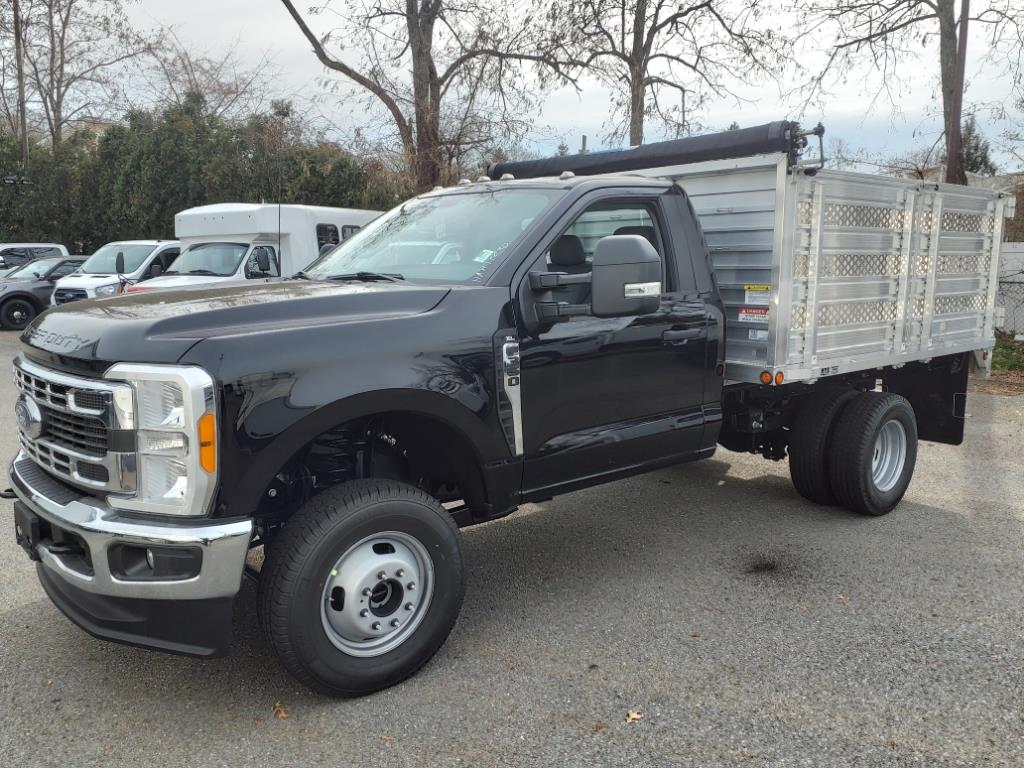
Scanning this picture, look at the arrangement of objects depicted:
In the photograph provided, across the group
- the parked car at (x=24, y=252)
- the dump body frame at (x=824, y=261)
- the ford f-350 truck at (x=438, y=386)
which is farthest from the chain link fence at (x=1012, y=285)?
the parked car at (x=24, y=252)

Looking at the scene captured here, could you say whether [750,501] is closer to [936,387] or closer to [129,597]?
[936,387]

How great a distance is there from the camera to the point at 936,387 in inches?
269

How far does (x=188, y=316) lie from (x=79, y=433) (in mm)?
584

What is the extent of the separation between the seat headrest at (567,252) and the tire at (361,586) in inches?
56.1

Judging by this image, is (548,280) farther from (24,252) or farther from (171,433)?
(24,252)

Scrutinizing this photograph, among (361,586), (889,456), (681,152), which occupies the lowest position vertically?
(889,456)

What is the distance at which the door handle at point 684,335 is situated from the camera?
4613mm

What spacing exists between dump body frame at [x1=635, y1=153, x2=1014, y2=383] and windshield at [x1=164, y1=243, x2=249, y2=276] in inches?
401

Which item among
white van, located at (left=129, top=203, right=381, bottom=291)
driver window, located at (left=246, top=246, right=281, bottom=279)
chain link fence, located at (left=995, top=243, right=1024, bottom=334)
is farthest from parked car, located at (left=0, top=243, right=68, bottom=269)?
chain link fence, located at (left=995, top=243, right=1024, bottom=334)

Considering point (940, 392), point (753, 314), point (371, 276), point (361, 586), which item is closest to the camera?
point (361, 586)

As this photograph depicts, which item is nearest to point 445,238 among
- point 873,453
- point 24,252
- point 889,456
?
point 873,453

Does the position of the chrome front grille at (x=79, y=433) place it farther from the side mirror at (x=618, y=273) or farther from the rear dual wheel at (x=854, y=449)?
the rear dual wheel at (x=854, y=449)

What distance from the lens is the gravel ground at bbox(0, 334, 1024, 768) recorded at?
3225mm

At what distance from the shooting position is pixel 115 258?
690 inches
